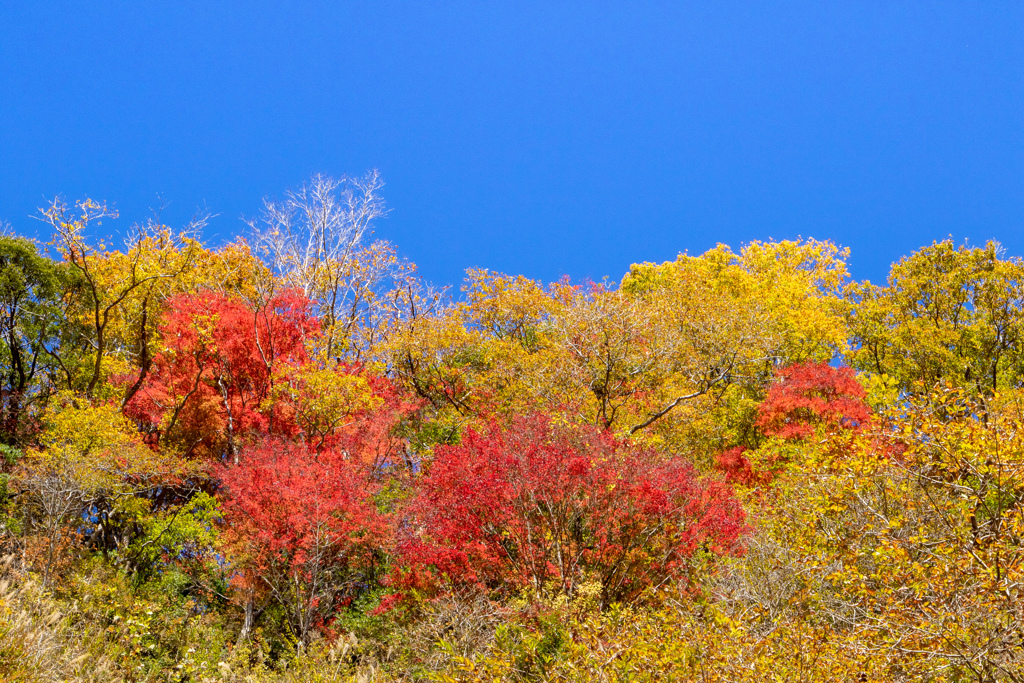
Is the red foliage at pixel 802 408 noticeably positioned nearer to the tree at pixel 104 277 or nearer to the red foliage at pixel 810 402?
the red foliage at pixel 810 402

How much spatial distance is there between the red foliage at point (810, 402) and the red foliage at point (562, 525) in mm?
8322

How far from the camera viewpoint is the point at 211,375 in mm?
18953

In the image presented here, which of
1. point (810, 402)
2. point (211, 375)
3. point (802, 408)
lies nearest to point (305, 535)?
point (211, 375)

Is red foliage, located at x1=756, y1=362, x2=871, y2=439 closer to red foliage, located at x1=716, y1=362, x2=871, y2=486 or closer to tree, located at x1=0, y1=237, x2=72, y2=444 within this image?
red foliage, located at x1=716, y1=362, x2=871, y2=486


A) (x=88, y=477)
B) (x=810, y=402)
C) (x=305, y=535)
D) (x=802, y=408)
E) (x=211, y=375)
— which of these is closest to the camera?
(x=88, y=477)

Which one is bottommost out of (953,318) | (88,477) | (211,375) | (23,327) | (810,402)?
(88,477)

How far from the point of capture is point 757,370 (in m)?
23.8

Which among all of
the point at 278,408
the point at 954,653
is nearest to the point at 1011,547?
the point at 954,653

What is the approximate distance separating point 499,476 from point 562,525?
49.2 inches

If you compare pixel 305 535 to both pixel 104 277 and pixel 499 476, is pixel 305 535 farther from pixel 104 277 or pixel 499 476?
pixel 104 277

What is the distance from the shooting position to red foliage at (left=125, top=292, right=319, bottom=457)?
59.6 ft

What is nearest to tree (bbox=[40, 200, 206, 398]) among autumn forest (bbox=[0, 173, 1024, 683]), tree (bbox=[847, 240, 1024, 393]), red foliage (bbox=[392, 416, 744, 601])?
autumn forest (bbox=[0, 173, 1024, 683])

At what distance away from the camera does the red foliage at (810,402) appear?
1819 centimetres

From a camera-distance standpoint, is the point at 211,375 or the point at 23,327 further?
the point at 211,375
